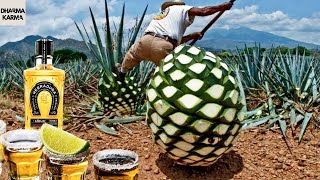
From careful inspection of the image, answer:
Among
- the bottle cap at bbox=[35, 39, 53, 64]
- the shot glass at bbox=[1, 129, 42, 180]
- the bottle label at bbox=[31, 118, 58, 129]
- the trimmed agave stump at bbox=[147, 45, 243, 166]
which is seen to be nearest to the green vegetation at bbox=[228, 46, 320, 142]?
the trimmed agave stump at bbox=[147, 45, 243, 166]

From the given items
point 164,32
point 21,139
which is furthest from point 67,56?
point 21,139

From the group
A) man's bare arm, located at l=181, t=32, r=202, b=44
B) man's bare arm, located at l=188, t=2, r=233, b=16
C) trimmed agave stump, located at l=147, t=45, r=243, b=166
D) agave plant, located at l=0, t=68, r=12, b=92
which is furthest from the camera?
agave plant, located at l=0, t=68, r=12, b=92

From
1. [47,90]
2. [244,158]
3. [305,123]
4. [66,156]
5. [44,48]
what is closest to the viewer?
[66,156]

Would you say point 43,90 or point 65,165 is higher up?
point 43,90

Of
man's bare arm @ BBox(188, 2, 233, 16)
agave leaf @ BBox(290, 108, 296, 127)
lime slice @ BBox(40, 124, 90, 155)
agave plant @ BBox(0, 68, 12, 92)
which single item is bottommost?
agave plant @ BBox(0, 68, 12, 92)

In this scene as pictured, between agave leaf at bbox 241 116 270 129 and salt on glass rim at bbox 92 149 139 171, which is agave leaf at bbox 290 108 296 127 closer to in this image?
agave leaf at bbox 241 116 270 129

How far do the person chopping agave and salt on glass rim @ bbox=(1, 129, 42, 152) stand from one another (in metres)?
2.41

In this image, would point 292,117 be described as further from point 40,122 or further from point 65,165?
point 65,165

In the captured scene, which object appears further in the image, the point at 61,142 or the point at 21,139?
the point at 21,139

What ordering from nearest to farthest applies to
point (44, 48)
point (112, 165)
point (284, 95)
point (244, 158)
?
point (112, 165) → point (44, 48) → point (244, 158) → point (284, 95)

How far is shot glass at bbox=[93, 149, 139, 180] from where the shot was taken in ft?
5.57

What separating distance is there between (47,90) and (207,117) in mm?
793

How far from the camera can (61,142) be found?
1.86 metres

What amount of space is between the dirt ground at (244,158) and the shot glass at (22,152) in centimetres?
63
